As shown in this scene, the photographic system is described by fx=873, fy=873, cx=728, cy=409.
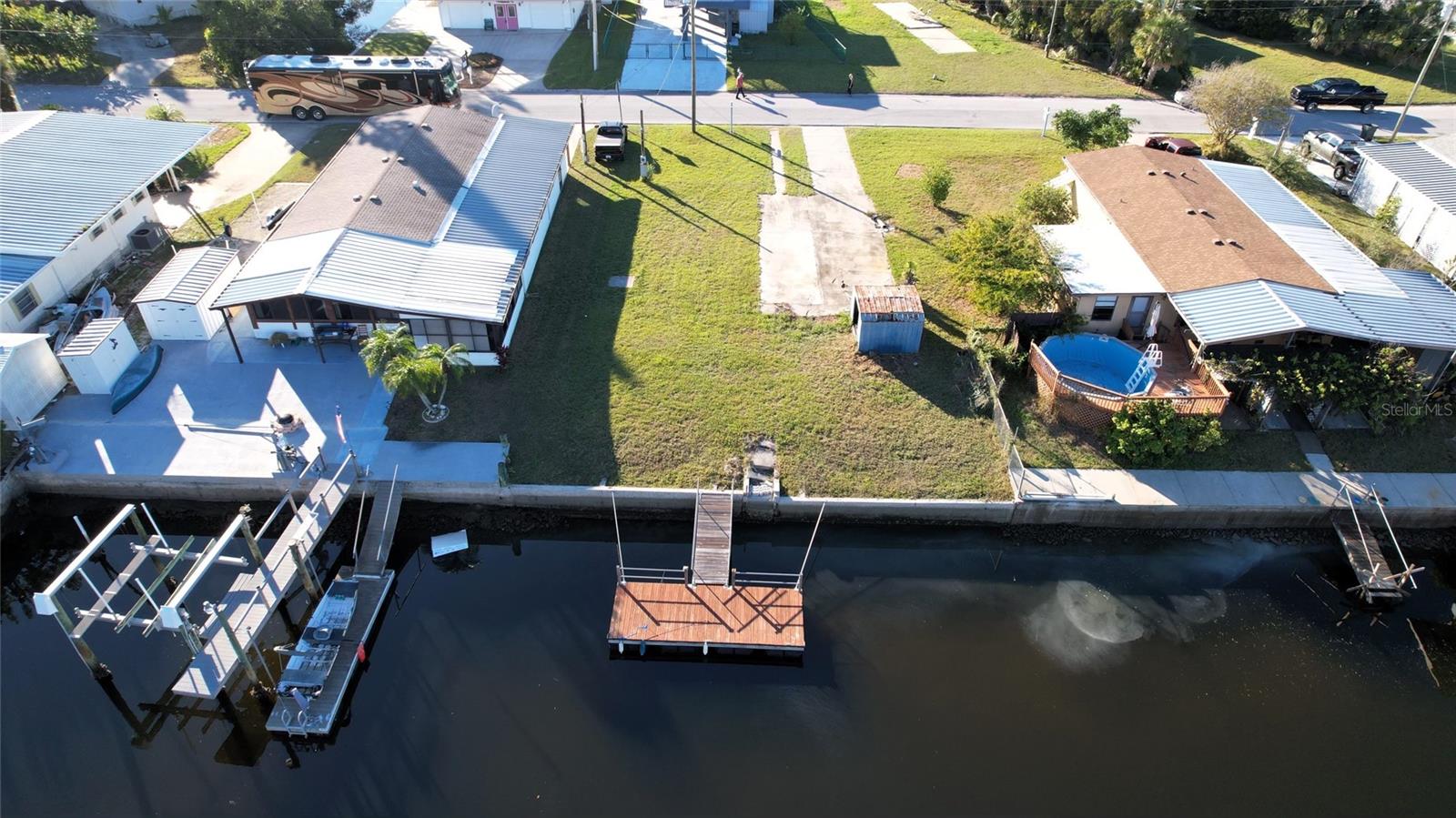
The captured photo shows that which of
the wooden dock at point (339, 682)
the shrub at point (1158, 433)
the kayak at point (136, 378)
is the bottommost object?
the wooden dock at point (339, 682)

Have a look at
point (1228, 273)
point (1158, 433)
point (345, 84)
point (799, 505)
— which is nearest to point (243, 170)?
point (345, 84)

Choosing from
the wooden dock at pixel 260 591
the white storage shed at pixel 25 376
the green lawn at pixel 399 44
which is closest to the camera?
the wooden dock at pixel 260 591

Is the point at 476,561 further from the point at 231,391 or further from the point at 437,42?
the point at 437,42

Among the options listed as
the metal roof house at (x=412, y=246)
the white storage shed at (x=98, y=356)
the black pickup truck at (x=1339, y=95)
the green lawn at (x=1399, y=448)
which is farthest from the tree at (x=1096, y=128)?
the white storage shed at (x=98, y=356)

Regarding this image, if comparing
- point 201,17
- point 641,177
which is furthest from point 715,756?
point 201,17
